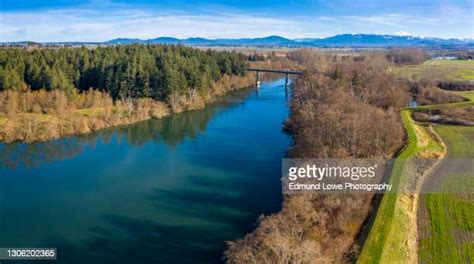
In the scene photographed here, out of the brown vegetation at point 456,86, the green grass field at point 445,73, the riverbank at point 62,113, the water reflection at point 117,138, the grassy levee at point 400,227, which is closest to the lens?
the grassy levee at point 400,227

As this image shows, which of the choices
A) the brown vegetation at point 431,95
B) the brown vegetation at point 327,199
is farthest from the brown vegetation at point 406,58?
the brown vegetation at point 327,199

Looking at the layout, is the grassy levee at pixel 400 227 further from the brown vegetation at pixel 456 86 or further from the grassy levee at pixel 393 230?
the brown vegetation at pixel 456 86

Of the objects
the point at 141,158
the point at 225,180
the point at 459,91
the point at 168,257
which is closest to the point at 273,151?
the point at 225,180

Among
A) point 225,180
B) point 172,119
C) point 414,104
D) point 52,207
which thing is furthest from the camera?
point 414,104

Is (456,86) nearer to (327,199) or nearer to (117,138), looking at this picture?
(117,138)

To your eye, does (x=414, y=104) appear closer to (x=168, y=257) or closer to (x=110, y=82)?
(x=110, y=82)

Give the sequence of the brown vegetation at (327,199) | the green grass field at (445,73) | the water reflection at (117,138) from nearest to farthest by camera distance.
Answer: the brown vegetation at (327,199)
the water reflection at (117,138)
the green grass field at (445,73)
